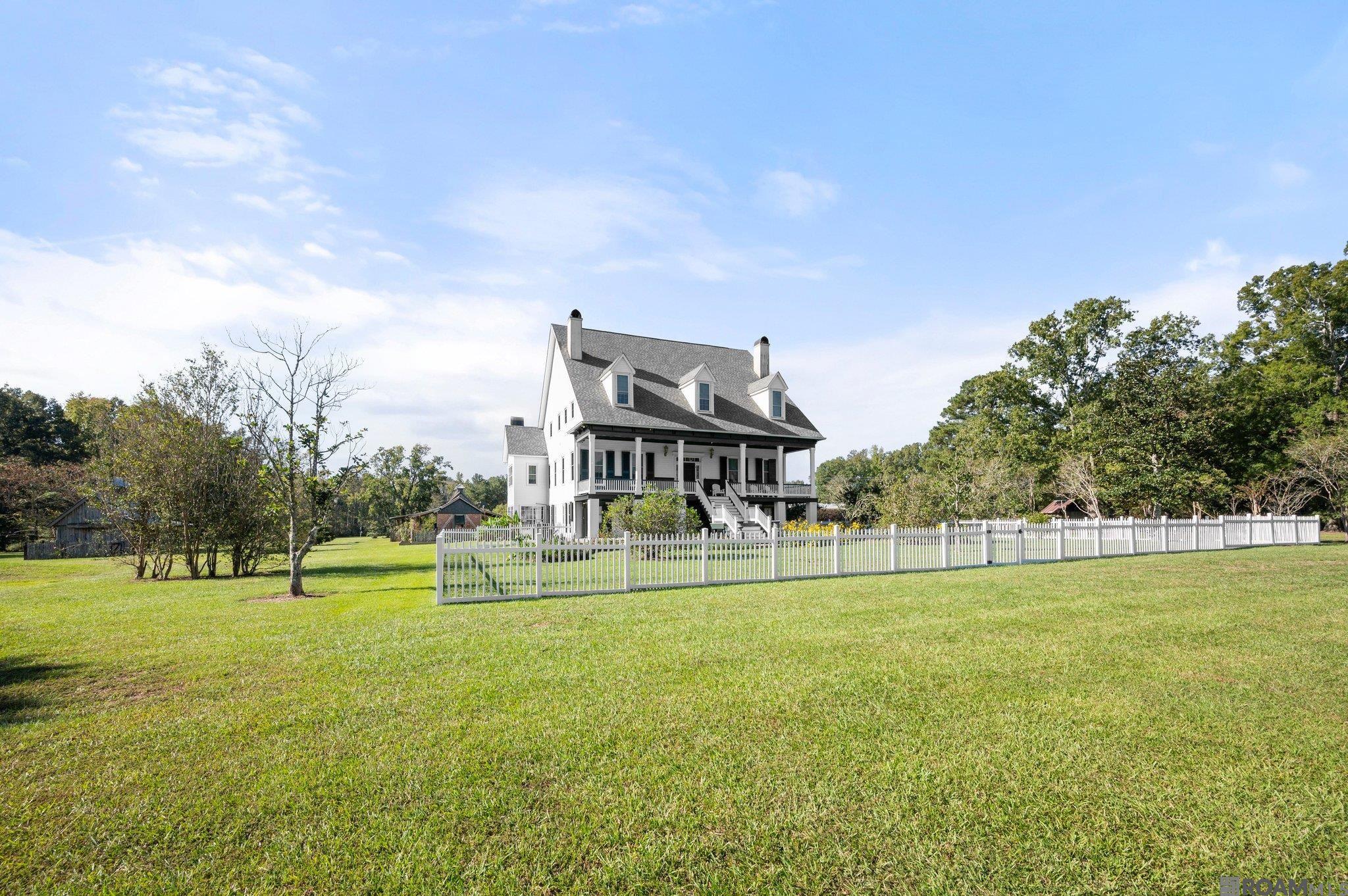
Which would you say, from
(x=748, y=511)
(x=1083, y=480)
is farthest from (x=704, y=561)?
(x=1083, y=480)

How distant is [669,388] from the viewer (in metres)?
30.4

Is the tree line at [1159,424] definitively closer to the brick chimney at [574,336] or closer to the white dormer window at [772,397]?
the white dormer window at [772,397]

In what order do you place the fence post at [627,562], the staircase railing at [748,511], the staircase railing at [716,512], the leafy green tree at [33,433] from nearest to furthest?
the fence post at [627,562], the staircase railing at [716,512], the staircase railing at [748,511], the leafy green tree at [33,433]

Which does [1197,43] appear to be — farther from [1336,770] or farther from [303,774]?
[303,774]

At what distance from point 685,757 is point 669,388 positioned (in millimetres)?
26882

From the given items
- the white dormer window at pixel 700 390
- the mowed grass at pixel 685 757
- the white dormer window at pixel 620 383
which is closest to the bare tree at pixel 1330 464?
the white dormer window at pixel 700 390

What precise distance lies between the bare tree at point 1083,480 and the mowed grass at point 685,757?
24288 millimetres

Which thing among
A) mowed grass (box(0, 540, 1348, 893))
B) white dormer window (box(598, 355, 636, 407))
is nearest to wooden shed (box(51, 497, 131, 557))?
white dormer window (box(598, 355, 636, 407))

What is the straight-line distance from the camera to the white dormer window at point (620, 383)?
91.8ft

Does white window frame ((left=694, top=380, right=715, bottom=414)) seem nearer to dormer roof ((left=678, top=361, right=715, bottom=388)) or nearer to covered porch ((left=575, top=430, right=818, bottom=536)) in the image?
dormer roof ((left=678, top=361, right=715, bottom=388))

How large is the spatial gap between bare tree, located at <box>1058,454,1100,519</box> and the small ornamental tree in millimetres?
21362

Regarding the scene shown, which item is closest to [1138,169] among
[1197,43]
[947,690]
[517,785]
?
[1197,43]

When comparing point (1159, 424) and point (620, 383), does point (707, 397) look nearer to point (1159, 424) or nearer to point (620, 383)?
point (620, 383)

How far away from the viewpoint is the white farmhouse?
26938 millimetres
